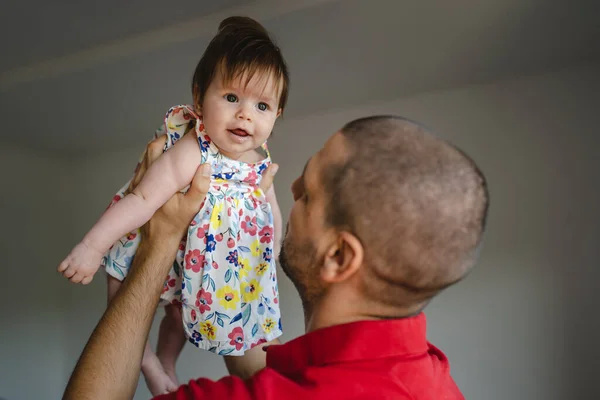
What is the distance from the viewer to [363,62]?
1571 millimetres

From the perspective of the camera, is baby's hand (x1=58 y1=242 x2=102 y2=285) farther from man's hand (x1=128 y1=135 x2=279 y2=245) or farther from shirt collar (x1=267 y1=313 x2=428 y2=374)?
shirt collar (x1=267 y1=313 x2=428 y2=374)

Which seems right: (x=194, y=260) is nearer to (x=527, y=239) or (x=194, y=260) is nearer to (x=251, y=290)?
(x=251, y=290)

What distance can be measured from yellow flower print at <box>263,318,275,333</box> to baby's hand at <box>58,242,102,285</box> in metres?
0.35

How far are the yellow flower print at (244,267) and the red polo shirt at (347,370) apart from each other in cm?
29

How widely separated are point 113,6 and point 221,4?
0.92 feet

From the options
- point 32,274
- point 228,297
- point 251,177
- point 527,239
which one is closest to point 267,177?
point 251,177

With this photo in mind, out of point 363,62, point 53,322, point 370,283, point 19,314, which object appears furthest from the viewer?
point 53,322

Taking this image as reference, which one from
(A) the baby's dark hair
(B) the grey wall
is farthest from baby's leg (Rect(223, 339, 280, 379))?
(B) the grey wall

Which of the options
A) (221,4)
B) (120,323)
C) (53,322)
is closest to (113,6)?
(221,4)

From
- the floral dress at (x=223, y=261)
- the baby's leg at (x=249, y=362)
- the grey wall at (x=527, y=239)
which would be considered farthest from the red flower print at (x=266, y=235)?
the grey wall at (x=527, y=239)

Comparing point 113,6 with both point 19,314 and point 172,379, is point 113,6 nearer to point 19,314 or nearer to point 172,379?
point 172,379

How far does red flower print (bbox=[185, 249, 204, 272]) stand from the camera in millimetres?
958

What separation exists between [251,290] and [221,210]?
0.18m

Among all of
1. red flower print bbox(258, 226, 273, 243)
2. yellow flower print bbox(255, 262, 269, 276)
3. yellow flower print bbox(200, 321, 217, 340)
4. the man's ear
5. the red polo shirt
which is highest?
red flower print bbox(258, 226, 273, 243)
